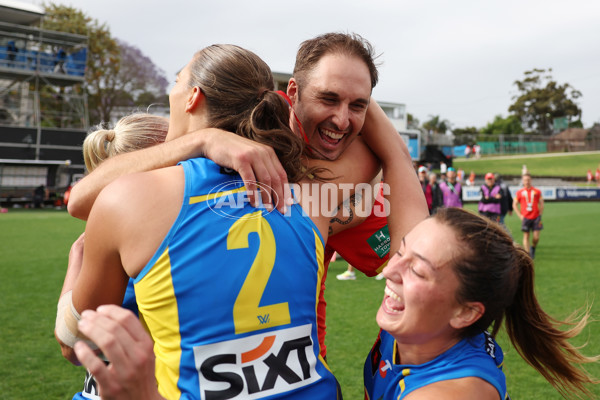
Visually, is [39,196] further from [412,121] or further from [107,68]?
[412,121]

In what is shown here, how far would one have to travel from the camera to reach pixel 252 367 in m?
1.45

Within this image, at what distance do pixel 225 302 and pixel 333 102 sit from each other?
116 centimetres

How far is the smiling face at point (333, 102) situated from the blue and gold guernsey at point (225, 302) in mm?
842

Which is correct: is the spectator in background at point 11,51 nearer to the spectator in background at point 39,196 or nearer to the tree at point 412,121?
the spectator in background at point 39,196

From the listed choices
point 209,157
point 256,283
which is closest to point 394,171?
point 209,157

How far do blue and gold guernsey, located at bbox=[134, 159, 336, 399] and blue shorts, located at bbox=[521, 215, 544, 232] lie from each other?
12557 millimetres

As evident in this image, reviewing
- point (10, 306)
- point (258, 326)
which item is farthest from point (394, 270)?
point (10, 306)

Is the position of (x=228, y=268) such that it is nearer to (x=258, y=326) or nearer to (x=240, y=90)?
(x=258, y=326)

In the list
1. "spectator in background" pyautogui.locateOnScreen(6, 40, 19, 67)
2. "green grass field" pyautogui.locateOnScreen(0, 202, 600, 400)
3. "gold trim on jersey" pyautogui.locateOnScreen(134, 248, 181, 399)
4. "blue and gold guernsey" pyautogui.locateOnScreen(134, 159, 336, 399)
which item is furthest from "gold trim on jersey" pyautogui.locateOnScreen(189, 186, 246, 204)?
"spectator in background" pyautogui.locateOnScreen(6, 40, 19, 67)

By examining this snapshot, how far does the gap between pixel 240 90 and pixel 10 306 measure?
7340 mm

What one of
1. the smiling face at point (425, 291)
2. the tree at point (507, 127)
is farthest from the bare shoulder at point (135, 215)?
the tree at point (507, 127)

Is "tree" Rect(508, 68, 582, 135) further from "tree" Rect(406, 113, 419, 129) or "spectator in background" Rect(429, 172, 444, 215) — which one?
"spectator in background" Rect(429, 172, 444, 215)

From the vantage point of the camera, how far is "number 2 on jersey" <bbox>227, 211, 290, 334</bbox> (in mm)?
1461

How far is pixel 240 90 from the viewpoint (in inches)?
67.5
